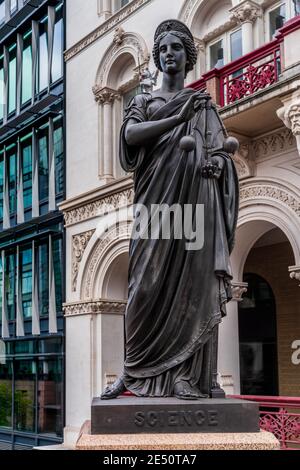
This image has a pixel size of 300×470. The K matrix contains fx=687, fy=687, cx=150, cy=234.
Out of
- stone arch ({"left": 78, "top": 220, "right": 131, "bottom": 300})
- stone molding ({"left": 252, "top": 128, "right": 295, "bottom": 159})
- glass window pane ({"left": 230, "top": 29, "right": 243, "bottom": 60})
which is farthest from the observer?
stone arch ({"left": 78, "top": 220, "right": 131, "bottom": 300})

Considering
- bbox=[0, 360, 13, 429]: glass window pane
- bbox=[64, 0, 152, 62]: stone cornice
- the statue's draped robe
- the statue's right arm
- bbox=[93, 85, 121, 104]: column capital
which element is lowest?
bbox=[0, 360, 13, 429]: glass window pane

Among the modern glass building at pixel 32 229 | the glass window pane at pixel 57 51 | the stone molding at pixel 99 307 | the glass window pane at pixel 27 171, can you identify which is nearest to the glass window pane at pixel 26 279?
the modern glass building at pixel 32 229

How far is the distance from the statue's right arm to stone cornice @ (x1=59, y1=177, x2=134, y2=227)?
12.5 meters

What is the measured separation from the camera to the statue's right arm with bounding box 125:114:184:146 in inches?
157

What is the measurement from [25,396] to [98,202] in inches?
290

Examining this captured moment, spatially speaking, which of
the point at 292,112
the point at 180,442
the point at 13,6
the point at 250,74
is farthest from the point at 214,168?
the point at 13,6

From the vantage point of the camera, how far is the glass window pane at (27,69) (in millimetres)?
23375

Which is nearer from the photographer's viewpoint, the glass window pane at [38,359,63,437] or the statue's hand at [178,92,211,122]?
the statue's hand at [178,92,211,122]

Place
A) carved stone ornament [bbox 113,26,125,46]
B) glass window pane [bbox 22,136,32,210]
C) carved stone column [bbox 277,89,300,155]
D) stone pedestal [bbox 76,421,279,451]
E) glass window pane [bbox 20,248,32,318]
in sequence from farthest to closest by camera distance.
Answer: glass window pane [bbox 22,136,32,210] < glass window pane [bbox 20,248,32,318] < carved stone ornament [bbox 113,26,125,46] < carved stone column [bbox 277,89,300,155] < stone pedestal [bbox 76,421,279,451]

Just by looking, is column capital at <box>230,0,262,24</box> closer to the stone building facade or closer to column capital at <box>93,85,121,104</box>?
the stone building facade

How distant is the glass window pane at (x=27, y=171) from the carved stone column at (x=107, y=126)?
4.56 metres

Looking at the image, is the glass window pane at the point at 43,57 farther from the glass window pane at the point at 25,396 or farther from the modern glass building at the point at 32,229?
Result: the glass window pane at the point at 25,396

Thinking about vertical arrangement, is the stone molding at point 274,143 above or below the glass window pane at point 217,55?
below

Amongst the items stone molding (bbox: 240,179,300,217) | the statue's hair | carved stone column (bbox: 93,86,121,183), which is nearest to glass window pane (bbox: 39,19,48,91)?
carved stone column (bbox: 93,86,121,183)
